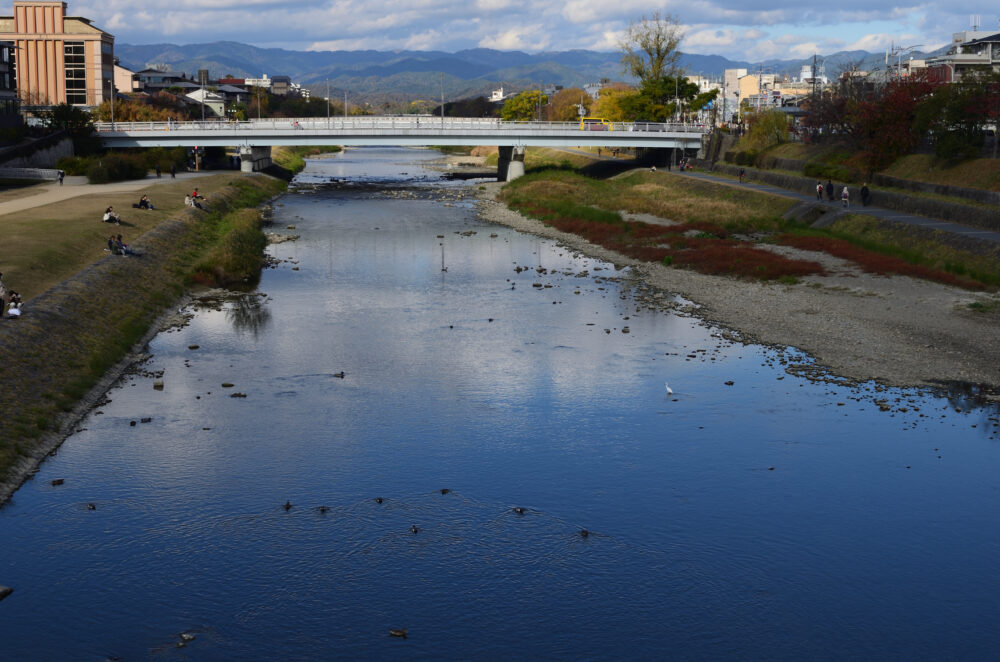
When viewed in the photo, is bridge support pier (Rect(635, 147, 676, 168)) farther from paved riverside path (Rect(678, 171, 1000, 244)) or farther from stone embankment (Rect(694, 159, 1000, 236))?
stone embankment (Rect(694, 159, 1000, 236))

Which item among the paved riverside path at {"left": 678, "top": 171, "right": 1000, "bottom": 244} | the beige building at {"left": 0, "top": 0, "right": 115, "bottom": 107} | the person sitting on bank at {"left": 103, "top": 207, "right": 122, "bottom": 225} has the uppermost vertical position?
the beige building at {"left": 0, "top": 0, "right": 115, "bottom": 107}

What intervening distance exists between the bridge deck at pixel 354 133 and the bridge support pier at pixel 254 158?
366 centimetres

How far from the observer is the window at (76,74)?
129m

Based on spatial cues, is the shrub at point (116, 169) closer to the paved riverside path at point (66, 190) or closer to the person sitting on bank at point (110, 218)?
the paved riverside path at point (66, 190)

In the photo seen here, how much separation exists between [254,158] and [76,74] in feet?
144

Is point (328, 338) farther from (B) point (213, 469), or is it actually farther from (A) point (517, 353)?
(B) point (213, 469)

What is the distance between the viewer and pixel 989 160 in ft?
196

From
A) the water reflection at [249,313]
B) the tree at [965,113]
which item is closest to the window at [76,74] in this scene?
the water reflection at [249,313]

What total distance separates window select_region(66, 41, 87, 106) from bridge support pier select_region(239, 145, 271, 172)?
34.6 m

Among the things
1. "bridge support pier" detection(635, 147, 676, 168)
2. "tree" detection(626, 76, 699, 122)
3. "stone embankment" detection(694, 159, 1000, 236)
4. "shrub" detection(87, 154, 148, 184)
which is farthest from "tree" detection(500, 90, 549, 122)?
"stone embankment" detection(694, 159, 1000, 236)

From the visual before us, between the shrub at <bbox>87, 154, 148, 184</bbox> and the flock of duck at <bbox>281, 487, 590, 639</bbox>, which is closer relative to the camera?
the flock of duck at <bbox>281, 487, 590, 639</bbox>

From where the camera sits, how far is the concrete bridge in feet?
308

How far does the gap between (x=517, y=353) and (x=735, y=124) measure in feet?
311

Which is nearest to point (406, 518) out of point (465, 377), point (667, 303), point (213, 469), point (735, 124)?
point (213, 469)
